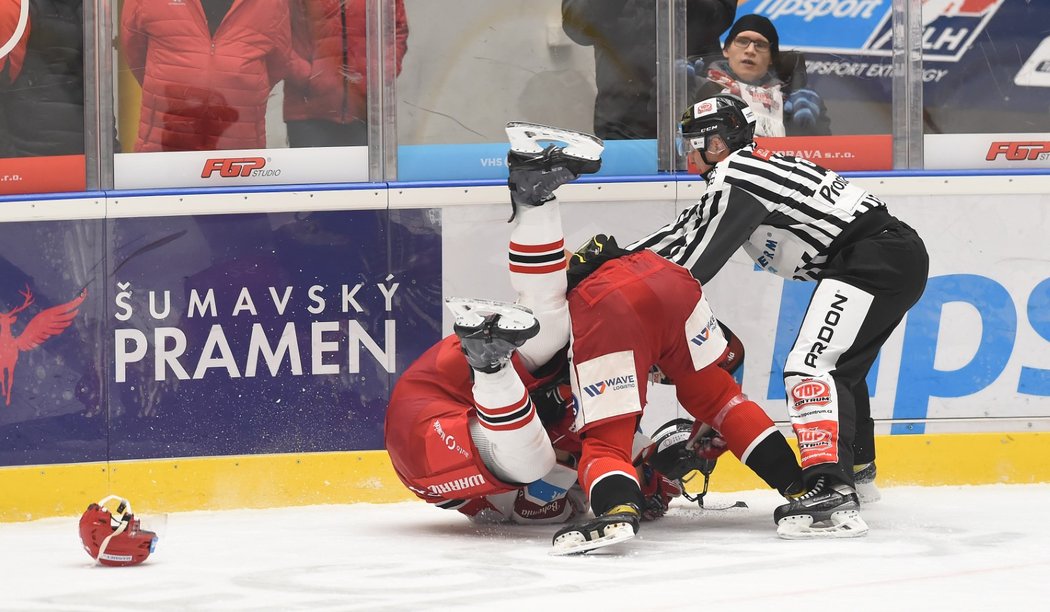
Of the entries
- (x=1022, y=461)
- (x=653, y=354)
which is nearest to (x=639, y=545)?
(x=653, y=354)

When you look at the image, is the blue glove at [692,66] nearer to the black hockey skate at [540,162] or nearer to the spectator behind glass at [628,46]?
the spectator behind glass at [628,46]

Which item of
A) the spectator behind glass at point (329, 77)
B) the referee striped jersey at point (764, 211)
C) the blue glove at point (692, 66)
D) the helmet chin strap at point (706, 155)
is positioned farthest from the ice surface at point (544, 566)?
the blue glove at point (692, 66)

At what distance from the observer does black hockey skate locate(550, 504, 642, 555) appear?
3.38 m

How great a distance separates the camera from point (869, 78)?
5074 millimetres

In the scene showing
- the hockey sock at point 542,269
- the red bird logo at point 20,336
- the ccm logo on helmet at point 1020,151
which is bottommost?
the red bird logo at point 20,336

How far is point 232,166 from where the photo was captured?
491 centimetres

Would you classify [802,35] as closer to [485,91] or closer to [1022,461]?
[485,91]

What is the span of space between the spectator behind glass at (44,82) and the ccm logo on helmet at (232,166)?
441 millimetres

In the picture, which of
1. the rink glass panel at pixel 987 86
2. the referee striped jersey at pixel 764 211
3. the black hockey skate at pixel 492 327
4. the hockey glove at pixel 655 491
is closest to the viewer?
the black hockey skate at pixel 492 327

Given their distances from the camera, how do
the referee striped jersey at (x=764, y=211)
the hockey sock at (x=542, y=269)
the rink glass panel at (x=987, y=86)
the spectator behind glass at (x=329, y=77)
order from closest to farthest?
the hockey sock at (x=542, y=269) → the referee striped jersey at (x=764, y=211) → the spectator behind glass at (x=329, y=77) → the rink glass panel at (x=987, y=86)

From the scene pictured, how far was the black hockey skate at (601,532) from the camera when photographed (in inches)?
133

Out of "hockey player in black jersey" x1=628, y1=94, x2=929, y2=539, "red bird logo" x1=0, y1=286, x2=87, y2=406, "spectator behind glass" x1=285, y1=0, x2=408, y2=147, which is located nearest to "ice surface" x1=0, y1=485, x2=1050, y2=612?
"hockey player in black jersey" x1=628, y1=94, x2=929, y2=539

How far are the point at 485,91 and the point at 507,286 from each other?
2.42 feet

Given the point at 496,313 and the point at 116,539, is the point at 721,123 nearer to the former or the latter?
the point at 496,313
